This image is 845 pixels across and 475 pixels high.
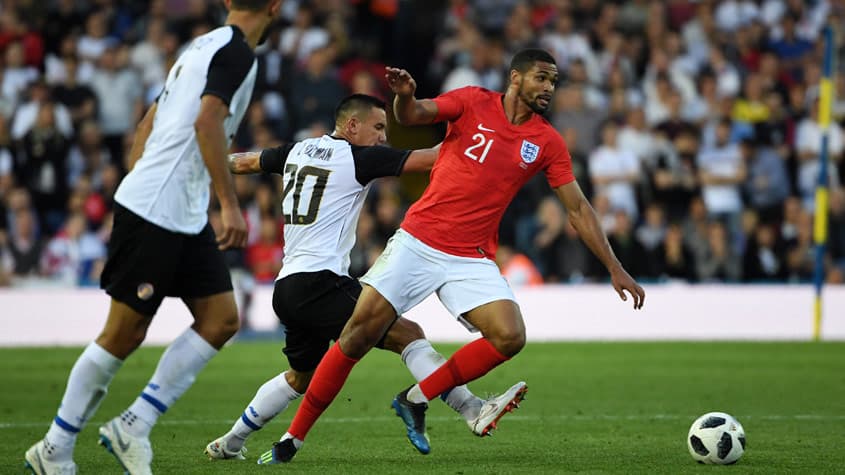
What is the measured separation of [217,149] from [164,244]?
1.85 ft

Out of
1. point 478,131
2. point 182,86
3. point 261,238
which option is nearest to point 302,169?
point 478,131

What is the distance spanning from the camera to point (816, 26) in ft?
75.5

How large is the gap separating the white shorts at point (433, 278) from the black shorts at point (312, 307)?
18cm

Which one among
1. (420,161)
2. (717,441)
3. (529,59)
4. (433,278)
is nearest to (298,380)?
(433,278)

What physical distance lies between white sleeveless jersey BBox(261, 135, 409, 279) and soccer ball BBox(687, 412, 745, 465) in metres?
2.36

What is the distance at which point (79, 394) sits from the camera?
6.59m

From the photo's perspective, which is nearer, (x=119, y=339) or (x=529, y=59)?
(x=119, y=339)

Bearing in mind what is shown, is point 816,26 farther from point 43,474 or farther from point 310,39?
point 43,474

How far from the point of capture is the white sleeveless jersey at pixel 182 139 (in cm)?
646

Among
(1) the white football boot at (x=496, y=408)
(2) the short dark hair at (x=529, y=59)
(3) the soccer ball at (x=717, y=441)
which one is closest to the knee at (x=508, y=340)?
(1) the white football boot at (x=496, y=408)

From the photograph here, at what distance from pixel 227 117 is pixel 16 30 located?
15239mm

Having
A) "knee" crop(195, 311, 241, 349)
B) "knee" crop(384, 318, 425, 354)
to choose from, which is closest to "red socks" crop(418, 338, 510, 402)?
"knee" crop(384, 318, 425, 354)

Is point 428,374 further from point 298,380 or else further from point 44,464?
point 44,464

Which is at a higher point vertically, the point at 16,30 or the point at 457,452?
the point at 16,30
